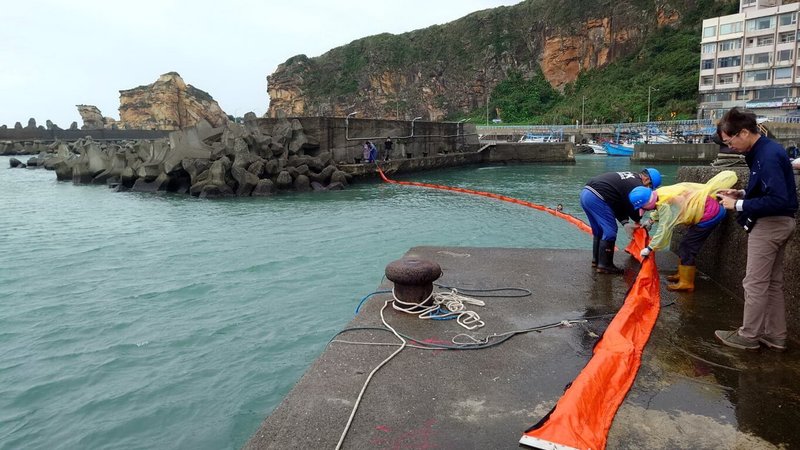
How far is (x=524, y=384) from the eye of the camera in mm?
3355

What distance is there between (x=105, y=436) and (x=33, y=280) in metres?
6.28

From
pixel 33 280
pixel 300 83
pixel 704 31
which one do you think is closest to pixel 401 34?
pixel 300 83

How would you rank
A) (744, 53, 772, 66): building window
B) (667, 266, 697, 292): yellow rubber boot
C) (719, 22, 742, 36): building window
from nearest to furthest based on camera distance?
(667, 266, 697, 292): yellow rubber boot, (744, 53, 772, 66): building window, (719, 22, 742, 36): building window

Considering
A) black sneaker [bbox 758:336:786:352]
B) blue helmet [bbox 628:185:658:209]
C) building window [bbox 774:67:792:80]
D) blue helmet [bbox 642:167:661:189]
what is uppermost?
building window [bbox 774:67:792:80]

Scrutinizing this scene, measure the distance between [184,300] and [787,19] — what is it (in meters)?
67.8

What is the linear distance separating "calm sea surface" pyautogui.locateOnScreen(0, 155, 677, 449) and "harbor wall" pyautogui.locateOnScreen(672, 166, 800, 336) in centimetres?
418

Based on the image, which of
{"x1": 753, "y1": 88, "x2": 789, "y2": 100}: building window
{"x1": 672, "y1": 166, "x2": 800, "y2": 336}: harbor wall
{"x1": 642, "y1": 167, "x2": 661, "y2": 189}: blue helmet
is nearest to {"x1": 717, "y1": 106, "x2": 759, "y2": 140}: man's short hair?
{"x1": 672, "y1": 166, "x2": 800, "y2": 336}: harbor wall

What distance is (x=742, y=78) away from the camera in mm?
58969

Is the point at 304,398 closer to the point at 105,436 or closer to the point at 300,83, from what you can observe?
the point at 105,436

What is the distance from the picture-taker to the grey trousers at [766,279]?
3582 millimetres

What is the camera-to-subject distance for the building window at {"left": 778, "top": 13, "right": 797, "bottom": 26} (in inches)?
2151

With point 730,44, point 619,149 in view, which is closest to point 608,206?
point 619,149

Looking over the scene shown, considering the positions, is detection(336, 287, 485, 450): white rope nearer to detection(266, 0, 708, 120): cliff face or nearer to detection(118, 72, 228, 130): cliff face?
detection(266, 0, 708, 120): cliff face

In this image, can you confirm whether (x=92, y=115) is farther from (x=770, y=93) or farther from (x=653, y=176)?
(x=653, y=176)
